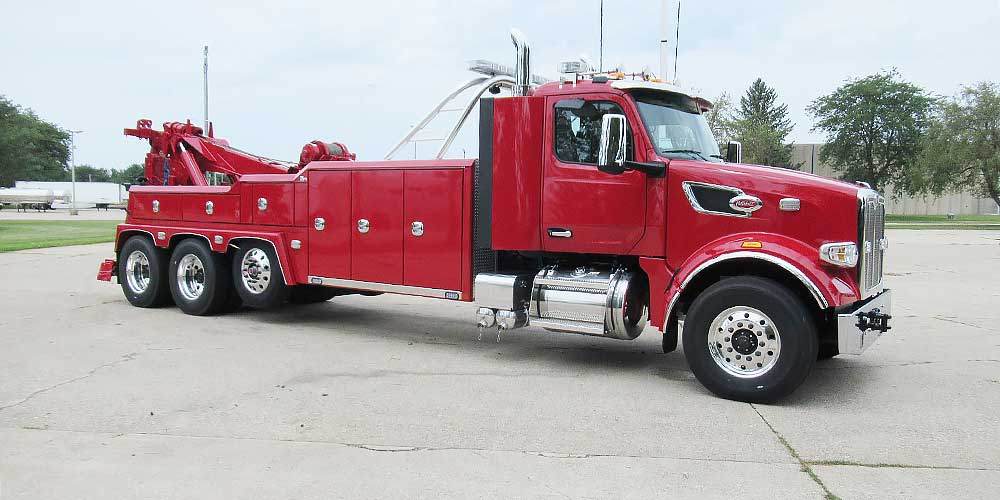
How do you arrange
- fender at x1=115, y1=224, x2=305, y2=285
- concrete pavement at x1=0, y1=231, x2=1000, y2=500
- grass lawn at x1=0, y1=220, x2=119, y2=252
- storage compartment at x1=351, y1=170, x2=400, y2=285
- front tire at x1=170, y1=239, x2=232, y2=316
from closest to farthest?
concrete pavement at x1=0, y1=231, x2=1000, y2=500 < storage compartment at x1=351, y1=170, x2=400, y2=285 < fender at x1=115, y1=224, x2=305, y2=285 < front tire at x1=170, y1=239, x2=232, y2=316 < grass lawn at x1=0, y1=220, x2=119, y2=252

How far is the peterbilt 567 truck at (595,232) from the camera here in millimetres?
6227

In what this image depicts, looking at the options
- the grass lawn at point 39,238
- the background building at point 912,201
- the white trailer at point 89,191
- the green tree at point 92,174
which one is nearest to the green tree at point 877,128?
the background building at point 912,201

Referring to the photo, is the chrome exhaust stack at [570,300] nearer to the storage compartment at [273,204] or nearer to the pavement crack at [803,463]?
the pavement crack at [803,463]

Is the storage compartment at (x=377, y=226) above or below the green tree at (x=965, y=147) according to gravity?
below

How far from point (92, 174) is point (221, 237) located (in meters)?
161

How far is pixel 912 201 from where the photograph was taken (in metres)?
82.6

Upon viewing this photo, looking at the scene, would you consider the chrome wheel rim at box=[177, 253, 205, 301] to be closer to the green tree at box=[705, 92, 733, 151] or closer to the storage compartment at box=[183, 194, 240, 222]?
the storage compartment at box=[183, 194, 240, 222]

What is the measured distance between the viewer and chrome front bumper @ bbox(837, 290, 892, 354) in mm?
6008

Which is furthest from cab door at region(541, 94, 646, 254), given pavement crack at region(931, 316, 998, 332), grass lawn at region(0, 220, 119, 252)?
grass lawn at region(0, 220, 119, 252)

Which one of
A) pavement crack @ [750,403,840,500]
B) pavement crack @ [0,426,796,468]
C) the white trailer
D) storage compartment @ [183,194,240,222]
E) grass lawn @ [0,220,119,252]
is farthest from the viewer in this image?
the white trailer

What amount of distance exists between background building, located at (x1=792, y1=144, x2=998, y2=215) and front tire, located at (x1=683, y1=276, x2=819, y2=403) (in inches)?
2588

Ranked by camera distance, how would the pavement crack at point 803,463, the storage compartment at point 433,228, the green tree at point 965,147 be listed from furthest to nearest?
Answer: 1. the green tree at point 965,147
2. the storage compartment at point 433,228
3. the pavement crack at point 803,463

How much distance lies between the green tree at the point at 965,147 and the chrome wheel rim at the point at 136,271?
54925 millimetres

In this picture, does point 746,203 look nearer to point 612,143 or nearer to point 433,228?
point 612,143
